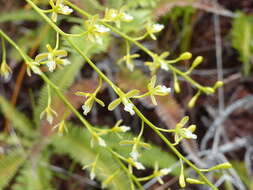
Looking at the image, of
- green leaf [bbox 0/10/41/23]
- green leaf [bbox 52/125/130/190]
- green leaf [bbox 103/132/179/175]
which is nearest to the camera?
green leaf [bbox 52/125/130/190]

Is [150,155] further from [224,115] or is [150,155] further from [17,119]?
[17,119]

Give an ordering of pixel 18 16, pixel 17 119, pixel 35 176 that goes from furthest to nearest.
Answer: pixel 18 16, pixel 17 119, pixel 35 176

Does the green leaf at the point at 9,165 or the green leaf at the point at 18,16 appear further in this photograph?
the green leaf at the point at 18,16

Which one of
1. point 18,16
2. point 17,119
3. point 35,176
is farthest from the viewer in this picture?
point 18,16

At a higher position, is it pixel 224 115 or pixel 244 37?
pixel 244 37

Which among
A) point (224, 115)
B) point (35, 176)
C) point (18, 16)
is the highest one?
point (18, 16)

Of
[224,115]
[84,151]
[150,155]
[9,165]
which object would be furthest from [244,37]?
[9,165]

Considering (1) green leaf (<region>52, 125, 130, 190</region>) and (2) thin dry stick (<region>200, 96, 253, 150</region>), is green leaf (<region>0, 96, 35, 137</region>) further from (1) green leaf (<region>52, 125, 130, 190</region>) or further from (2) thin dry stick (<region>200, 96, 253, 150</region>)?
(2) thin dry stick (<region>200, 96, 253, 150</region>)

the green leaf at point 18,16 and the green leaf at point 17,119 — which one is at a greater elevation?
the green leaf at point 18,16

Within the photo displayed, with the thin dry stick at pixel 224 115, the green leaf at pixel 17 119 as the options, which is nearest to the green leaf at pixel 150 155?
the thin dry stick at pixel 224 115

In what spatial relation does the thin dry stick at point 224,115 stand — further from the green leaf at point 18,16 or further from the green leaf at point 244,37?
the green leaf at point 18,16

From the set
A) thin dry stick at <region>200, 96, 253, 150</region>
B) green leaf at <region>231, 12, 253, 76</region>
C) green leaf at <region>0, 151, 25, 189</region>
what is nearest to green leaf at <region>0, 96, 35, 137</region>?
green leaf at <region>0, 151, 25, 189</region>

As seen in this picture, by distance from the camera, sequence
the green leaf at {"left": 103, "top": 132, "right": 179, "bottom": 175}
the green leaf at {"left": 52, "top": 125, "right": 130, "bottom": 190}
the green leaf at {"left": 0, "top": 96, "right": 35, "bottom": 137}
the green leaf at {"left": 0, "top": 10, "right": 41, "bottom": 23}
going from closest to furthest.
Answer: the green leaf at {"left": 52, "top": 125, "right": 130, "bottom": 190} < the green leaf at {"left": 103, "top": 132, "right": 179, "bottom": 175} < the green leaf at {"left": 0, "top": 96, "right": 35, "bottom": 137} < the green leaf at {"left": 0, "top": 10, "right": 41, "bottom": 23}
